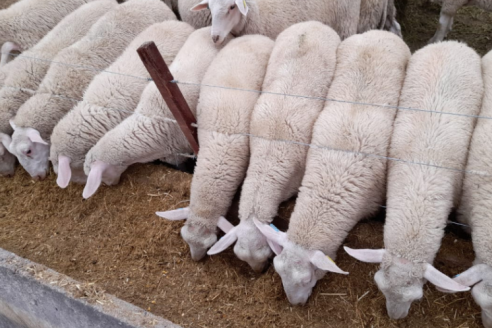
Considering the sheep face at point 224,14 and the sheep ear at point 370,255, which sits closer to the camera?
the sheep ear at point 370,255

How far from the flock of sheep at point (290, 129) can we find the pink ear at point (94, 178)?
1 cm

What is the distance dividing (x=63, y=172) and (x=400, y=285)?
329cm

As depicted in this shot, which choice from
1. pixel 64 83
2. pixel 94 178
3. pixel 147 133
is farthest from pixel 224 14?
pixel 94 178

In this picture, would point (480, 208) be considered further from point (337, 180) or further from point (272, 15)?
point (272, 15)

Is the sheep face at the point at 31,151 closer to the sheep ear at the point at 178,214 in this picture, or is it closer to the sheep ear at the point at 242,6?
the sheep ear at the point at 178,214

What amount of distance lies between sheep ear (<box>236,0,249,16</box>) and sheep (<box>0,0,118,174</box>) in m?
2.33

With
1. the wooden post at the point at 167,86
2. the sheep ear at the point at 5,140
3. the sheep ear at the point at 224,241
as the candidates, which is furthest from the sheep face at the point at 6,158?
the sheep ear at the point at 224,241

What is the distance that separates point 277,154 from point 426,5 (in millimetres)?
6302

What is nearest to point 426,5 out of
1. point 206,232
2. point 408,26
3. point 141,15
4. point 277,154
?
point 408,26

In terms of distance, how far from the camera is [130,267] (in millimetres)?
3607

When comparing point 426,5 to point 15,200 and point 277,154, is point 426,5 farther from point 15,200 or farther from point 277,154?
point 15,200

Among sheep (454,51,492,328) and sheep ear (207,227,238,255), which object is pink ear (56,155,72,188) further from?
sheep (454,51,492,328)

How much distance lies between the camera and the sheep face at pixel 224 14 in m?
4.09

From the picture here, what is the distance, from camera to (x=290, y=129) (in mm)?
3330
